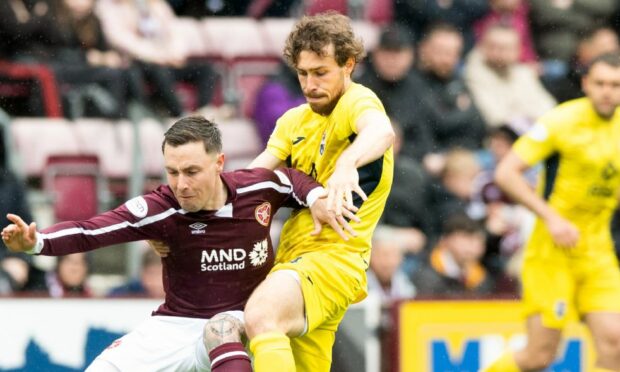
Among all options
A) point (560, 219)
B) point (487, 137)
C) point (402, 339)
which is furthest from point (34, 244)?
point (487, 137)

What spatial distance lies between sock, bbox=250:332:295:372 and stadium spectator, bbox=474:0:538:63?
7.16 metres

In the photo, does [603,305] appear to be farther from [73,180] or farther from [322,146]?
[73,180]

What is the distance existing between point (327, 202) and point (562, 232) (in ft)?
7.86

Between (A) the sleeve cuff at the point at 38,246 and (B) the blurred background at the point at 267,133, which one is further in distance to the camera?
(B) the blurred background at the point at 267,133

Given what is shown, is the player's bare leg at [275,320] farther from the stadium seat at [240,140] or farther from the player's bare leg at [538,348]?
the stadium seat at [240,140]

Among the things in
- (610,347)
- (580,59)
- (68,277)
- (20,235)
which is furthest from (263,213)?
(580,59)

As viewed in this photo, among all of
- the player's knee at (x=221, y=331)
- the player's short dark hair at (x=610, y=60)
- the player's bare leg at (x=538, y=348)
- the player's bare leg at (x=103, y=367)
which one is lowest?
the player's bare leg at (x=538, y=348)

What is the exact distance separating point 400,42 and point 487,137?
1.20 meters

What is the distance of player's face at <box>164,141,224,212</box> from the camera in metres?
5.88

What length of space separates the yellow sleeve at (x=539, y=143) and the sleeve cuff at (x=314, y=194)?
87.5 inches

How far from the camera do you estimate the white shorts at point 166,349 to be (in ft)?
20.0

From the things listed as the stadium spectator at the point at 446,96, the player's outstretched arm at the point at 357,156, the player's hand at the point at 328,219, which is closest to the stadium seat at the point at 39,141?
the stadium spectator at the point at 446,96

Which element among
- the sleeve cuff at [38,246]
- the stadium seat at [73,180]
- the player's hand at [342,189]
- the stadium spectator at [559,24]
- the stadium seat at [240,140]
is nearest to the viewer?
the player's hand at [342,189]

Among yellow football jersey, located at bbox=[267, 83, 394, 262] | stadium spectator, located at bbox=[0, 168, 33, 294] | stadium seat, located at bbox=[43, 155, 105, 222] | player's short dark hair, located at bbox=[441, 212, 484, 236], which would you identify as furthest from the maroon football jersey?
player's short dark hair, located at bbox=[441, 212, 484, 236]
